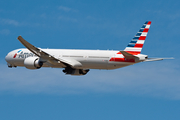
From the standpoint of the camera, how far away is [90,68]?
181 feet

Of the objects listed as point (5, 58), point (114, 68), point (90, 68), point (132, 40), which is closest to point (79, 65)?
point (90, 68)

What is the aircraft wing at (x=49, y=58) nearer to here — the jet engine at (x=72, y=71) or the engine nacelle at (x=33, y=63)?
the engine nacelle at (x=33, y=63)

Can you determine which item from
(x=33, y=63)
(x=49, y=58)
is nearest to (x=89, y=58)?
(x=49, y=58)

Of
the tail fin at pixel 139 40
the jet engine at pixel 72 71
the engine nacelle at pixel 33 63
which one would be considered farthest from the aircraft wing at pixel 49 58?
the tail fin at pixel 139 40

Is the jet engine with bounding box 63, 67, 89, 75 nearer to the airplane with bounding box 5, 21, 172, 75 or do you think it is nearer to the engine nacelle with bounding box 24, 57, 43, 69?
the airplane with bounding box 5, 21, 172, 75

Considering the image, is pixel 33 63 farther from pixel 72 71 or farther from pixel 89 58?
pixel 89 58

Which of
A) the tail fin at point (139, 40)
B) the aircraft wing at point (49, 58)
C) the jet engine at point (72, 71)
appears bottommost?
the jet engine at point (72, 71)

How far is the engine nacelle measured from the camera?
175 ft

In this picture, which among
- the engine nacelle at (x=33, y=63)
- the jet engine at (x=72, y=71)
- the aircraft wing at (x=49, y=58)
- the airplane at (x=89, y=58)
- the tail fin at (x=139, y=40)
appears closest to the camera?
the aircraft wing at (x=49, y=58)

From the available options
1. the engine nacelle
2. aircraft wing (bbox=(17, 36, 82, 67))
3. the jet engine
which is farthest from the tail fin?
the engine nacelle

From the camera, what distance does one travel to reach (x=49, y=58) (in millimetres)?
52219

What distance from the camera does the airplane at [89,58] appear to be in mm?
51969

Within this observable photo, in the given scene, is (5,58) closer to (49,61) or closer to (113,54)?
(49,61)

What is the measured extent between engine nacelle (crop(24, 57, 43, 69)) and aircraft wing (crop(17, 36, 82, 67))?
4.77 ft
